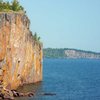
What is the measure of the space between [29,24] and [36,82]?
17531 millimetres

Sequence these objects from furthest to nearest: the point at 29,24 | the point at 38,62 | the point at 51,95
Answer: the point at 38,62 → the point at 29,24 → the point at 51,95

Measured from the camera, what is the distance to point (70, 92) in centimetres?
10319

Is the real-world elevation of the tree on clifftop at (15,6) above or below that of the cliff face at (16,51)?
above

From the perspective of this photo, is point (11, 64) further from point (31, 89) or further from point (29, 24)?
point (29, 24)

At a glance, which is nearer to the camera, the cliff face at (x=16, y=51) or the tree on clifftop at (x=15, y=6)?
the cliff face at (x=16, y=51)

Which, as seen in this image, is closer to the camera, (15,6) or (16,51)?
(16,51)

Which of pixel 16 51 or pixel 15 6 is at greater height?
pixel 15 6

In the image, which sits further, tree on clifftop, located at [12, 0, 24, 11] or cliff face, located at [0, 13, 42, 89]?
tree on clifftop, located at [12, 0, 24, 11]

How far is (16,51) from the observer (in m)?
98.5

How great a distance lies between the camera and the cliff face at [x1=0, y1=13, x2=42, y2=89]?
90.7 m

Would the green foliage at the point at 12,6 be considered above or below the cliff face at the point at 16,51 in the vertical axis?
above

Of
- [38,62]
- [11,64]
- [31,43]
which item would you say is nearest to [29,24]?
[31,43]

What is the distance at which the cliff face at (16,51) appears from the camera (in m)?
90.7

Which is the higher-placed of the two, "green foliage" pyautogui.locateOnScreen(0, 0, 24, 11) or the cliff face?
"green foliage" pyautogui.locateOnScreen(0, 0, 24, 11)
